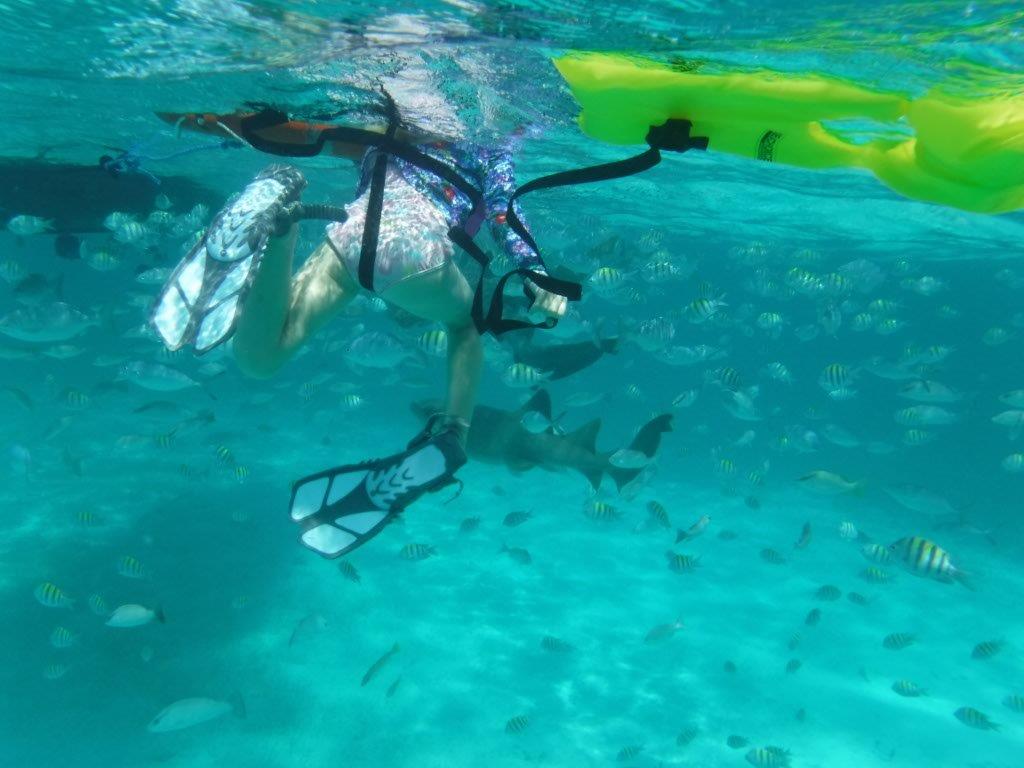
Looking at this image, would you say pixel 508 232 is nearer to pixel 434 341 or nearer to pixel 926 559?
pixel 434 341

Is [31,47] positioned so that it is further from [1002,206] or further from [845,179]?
[845,179]

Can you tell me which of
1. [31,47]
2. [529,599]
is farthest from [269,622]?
[31,47]

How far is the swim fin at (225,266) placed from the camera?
3953mm

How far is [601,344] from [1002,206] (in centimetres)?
674

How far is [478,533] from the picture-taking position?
17.8m

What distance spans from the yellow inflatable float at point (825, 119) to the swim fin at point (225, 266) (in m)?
1.99

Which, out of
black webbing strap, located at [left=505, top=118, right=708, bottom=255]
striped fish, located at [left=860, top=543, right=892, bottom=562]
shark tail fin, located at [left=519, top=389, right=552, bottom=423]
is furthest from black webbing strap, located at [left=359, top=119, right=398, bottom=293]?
striped fish, located at [left=860, top=543, right=892, bottom=562]

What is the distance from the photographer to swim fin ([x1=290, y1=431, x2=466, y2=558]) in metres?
4.34

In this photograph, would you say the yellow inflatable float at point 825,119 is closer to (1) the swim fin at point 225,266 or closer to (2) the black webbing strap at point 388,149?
(2) the black webbing strap at point 388,149

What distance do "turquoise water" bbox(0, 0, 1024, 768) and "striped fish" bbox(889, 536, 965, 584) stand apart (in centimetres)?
43

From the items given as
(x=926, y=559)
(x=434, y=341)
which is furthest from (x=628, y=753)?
(x=434, y=341)

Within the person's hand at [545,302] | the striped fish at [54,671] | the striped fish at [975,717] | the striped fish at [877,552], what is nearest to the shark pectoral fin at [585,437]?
the person's hand at [545,302]

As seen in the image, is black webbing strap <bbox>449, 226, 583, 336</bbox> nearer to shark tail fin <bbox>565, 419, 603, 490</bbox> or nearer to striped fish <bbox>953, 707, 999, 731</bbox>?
shark tail fin <bbox>565, 419, 603, 490</bbox>

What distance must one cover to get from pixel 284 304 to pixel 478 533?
46.2 ft
